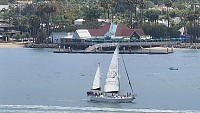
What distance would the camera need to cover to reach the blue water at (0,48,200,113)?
224 ft

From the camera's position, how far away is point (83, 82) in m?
87.2

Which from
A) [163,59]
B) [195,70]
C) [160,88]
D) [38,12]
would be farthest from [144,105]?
[38,12]

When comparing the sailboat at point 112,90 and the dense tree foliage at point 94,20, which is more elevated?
the dense tree foliage at point 94,20

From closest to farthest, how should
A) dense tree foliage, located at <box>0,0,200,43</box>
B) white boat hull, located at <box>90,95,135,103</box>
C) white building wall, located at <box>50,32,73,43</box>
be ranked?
white boat hull, located at <box>90,95,135,103</box>
white building wall, located at <box>50,32,73,43</box>
dense tree foliage, located at <box>0,0,200,43</box>

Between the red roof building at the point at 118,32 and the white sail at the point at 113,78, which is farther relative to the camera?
the red roof building at the point at 118,32

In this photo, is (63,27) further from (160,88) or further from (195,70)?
(160,88)

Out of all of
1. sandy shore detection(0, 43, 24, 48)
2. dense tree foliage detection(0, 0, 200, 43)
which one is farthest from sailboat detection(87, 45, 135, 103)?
dense tree foliage detection(0, 0, 200, 43)

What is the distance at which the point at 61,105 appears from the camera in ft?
225

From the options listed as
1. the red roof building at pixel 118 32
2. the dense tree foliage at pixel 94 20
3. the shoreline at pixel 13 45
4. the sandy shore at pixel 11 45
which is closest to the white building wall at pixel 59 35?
the dense tree foliage at pixel 94 20

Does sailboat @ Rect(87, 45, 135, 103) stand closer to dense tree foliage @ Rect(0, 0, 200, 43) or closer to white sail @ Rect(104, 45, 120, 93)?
white sail @ Rect(104, 45, 120, 93)

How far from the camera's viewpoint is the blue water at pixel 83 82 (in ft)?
224

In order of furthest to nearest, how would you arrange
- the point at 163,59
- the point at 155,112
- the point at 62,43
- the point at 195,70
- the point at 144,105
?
1. the point at 62,43
2. the point at 163,59
3. the point at 195,70
4. the point at 144,105
5. the point at 155,112

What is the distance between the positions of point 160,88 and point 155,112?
17.3m

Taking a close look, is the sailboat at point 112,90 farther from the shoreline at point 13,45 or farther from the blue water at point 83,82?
the shoreline at point 13,45
